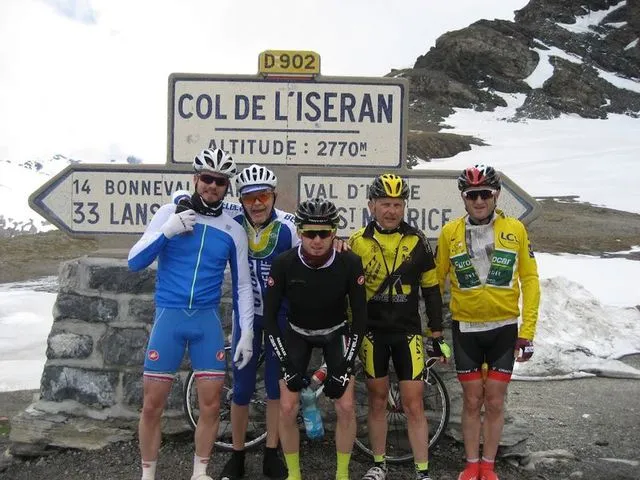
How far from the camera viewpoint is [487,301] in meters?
4.15

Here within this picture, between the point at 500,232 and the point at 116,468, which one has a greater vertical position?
the point at 500,232

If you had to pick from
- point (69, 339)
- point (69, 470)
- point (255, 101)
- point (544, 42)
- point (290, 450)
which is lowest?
point (69, 470)

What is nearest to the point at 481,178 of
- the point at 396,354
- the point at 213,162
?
the point at 396,354

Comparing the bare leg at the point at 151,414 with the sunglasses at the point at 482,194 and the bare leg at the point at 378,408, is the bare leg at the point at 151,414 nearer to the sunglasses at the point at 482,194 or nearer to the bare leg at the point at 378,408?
the bare leg at the point at 378,408

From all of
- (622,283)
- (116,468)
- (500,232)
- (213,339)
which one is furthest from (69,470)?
(622,283)

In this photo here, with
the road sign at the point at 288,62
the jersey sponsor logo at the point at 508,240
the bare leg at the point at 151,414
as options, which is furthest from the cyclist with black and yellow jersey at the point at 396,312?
the road sign at the point at 288,62

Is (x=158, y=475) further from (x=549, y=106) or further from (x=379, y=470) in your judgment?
(x=549, y=106)

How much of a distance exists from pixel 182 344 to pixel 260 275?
2.38 ft

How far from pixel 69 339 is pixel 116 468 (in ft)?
3.80

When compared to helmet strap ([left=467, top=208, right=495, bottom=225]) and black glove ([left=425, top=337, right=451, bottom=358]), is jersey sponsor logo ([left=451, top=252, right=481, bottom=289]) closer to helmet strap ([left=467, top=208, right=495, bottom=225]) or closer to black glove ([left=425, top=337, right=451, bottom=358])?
helmet strap ([left=467, top=208, right=495, bottom=225])

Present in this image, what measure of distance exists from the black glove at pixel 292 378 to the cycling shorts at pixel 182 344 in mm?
414

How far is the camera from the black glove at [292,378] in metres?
3.94

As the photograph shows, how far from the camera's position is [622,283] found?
12031mm

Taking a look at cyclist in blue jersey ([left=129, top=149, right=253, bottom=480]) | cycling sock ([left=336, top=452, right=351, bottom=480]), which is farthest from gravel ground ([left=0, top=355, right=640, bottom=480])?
cyclist in blue jersey ([left=129, top=149, right=253, bottom=480])
